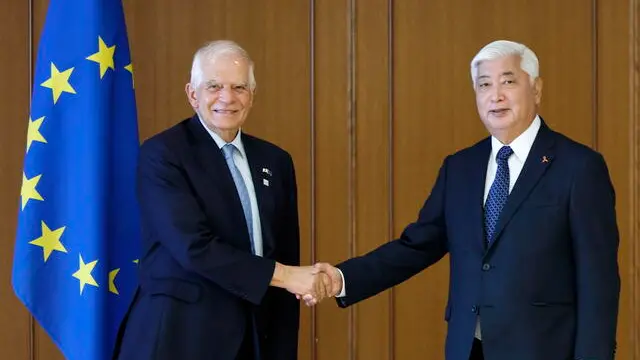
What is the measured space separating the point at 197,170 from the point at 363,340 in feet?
6.00

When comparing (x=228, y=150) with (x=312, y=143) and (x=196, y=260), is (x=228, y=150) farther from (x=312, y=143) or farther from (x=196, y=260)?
(x=312, y=143)

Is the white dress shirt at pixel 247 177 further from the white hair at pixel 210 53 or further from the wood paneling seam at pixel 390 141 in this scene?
the wood paneling seam at pixel 390 141

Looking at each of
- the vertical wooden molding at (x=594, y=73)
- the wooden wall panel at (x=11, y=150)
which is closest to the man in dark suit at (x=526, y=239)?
the vertical wooden molding at (x=594, y=73)

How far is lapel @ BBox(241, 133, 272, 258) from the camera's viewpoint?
2572 millimetres

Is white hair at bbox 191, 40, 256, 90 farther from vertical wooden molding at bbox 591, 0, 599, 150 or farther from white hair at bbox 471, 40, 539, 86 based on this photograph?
vertical wooden molding at bbox 591, 0, 599, 150

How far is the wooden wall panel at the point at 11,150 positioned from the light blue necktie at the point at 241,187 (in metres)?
1.71

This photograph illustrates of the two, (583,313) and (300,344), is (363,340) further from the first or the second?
(583,313)

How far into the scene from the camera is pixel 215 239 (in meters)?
2.48

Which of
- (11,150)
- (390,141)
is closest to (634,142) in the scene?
(390,141)

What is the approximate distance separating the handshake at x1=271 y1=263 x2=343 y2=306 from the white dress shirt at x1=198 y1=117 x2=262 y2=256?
107 mm

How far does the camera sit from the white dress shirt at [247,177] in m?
2.58

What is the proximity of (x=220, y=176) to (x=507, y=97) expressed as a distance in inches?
36.3

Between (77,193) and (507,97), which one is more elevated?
(507,97)

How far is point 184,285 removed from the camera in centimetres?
245
